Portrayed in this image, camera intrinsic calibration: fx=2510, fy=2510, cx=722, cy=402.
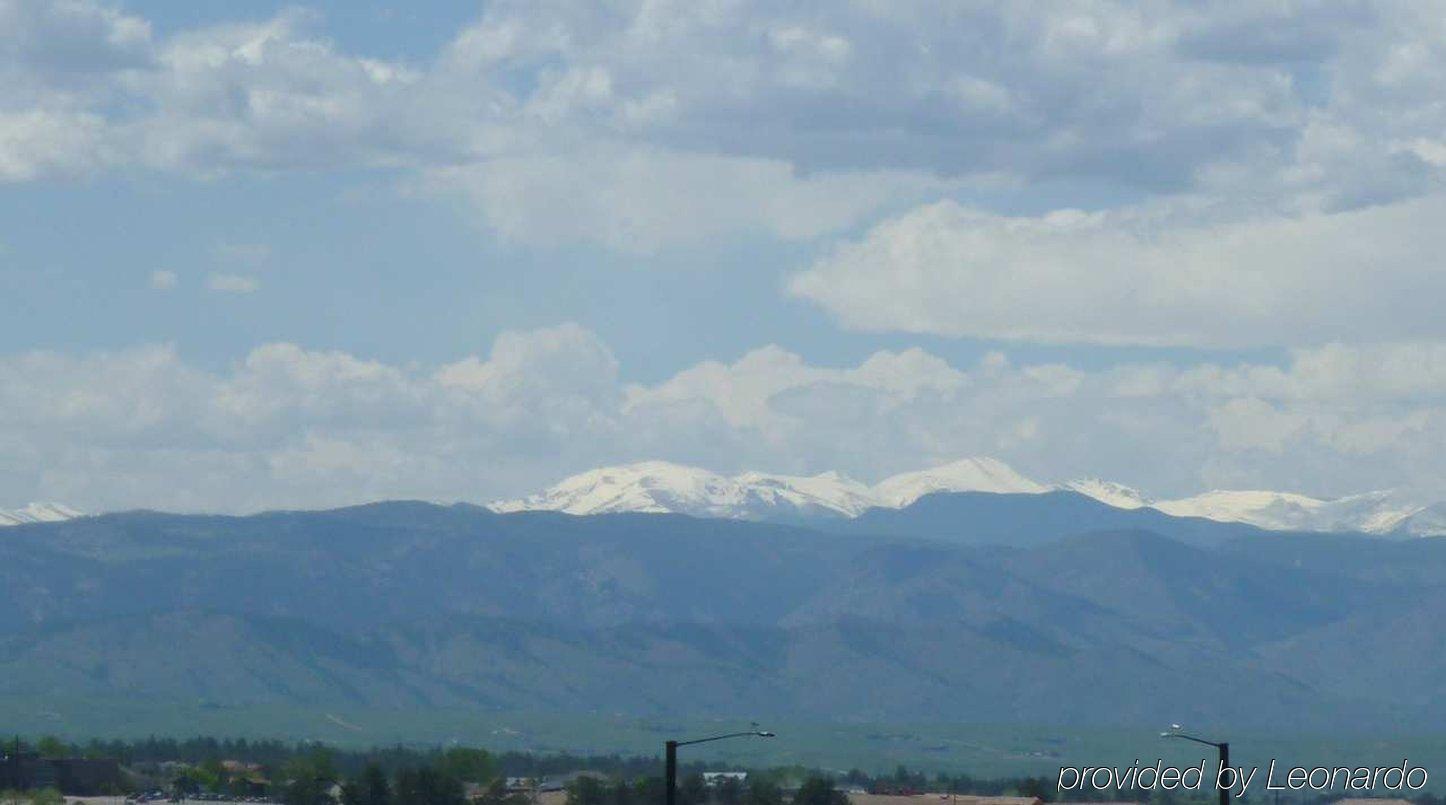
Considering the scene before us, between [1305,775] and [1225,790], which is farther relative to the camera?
[1305,775]

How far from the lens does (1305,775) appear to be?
174 m

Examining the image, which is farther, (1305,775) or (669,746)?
(1305,775)

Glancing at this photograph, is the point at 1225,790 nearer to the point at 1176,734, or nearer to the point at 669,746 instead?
the point at 1176,734

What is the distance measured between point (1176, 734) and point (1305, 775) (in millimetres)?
55290

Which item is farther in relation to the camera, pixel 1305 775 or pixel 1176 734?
pixel 1305 775

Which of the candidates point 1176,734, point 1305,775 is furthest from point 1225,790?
point 1305,775

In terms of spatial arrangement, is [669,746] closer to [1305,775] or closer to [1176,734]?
[1176,734]

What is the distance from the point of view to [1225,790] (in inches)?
4847

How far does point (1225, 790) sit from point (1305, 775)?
53.6 m

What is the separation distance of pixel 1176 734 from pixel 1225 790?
3.81m

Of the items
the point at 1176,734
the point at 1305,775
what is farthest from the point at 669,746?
the point at 1305,775

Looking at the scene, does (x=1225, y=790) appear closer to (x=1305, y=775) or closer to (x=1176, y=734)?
(x=1176, y=734)

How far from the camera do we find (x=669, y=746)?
12562 centimetres
